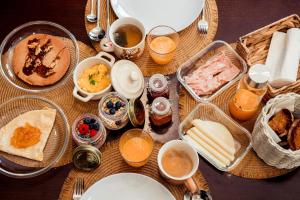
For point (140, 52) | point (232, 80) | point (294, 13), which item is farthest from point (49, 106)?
point (294, 13)

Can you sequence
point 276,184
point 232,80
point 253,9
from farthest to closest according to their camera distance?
point 253,9 < point 232,80 < point 276,184

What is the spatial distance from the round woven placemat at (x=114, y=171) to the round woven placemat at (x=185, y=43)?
28 cm

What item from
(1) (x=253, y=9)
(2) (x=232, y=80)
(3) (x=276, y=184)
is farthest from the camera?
(1) (x=253, y=9)

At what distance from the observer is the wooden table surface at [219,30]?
1.39 metres

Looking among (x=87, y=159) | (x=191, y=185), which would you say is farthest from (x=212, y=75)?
(x=87, y=159)

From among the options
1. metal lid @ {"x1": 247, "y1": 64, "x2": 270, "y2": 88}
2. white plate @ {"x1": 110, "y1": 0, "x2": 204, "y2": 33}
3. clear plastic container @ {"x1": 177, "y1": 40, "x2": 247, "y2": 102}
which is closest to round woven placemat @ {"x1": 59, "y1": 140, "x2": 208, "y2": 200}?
clear plastic container @ {"x1": 177, "y1": 40, "x2": 247, "y2": 102}

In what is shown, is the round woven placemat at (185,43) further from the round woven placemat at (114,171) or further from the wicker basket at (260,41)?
the round woven placemat at (114,171)

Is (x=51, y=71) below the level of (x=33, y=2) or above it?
below

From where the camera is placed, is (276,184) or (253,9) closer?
(276,184)

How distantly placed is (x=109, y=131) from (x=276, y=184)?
571 millimetres

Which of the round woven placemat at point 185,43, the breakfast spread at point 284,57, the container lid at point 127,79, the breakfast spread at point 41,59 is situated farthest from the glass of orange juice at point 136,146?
the breakfast spread at point 284,57

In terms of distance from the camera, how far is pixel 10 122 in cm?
149

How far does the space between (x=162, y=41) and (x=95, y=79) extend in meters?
0.27

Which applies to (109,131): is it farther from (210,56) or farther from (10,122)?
(210,56)
